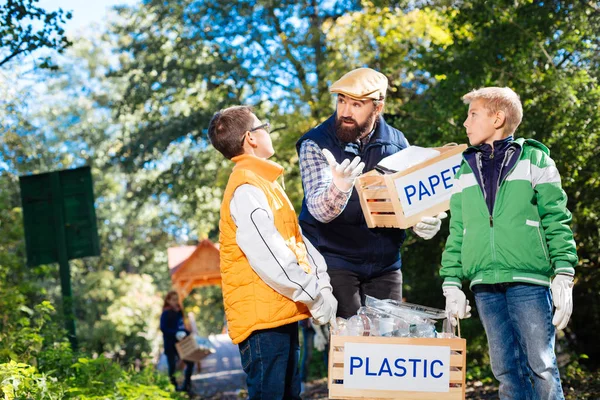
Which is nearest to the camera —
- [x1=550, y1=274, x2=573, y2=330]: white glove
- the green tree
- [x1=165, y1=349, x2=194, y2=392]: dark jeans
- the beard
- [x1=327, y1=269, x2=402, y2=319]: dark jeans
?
[x1=550, y1=274, x2=573, y2=330]: white glove

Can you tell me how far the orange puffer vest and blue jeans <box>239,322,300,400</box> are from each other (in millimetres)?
68

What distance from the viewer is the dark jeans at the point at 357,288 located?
521cm

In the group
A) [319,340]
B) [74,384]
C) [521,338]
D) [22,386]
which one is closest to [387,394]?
[521,338]

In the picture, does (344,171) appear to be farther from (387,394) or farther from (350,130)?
(387,394)

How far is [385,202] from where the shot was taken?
200 inches

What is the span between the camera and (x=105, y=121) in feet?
145

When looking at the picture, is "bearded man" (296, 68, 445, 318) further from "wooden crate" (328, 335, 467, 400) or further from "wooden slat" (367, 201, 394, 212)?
"wooden crate" (328, 335, 467, 400)

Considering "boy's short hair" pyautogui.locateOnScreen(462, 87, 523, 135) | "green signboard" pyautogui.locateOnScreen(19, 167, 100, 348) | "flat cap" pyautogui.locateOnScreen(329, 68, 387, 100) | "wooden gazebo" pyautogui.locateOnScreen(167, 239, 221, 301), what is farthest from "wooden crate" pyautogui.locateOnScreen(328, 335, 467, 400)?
"wooden gazebo" pyautogui.locateOnScreen(167, 239, 221, 301)

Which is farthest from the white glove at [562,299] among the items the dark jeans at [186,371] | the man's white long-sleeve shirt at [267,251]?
the dark jeans at [186,371]

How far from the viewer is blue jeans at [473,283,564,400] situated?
441 centimetres

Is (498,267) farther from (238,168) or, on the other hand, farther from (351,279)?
(238,168)

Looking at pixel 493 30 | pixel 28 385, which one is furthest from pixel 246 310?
pixel 493 30

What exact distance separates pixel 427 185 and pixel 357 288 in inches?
30.9

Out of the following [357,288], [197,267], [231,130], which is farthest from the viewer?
[197,267]
